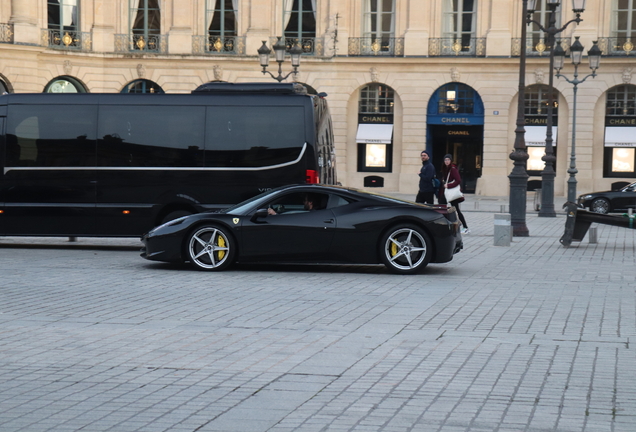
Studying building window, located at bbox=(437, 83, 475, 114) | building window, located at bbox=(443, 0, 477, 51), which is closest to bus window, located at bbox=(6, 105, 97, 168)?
building window, located at bbox=(437, 83, 475, 114)

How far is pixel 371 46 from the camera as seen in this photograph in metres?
44.2

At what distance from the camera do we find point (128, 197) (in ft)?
52.8

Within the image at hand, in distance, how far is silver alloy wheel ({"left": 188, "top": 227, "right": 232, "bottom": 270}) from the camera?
1300cm

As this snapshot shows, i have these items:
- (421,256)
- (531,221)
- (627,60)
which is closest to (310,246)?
(421,256)

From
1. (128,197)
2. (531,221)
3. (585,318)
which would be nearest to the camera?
(585,318)

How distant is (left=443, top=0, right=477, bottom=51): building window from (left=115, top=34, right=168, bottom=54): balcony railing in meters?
13.1

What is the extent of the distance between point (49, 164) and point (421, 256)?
7.10 m

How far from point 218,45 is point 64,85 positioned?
7249mm

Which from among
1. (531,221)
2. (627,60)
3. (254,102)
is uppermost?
(627,60)

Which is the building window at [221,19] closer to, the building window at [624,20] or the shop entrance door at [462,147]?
the shop entrance door at [462,147]

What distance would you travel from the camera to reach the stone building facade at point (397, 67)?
4234 centimetres

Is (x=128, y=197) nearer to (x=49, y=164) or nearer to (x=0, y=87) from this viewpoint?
(x=49, y=164)

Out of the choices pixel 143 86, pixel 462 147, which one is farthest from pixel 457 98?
A: pixel 143 86

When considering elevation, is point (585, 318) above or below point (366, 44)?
below
